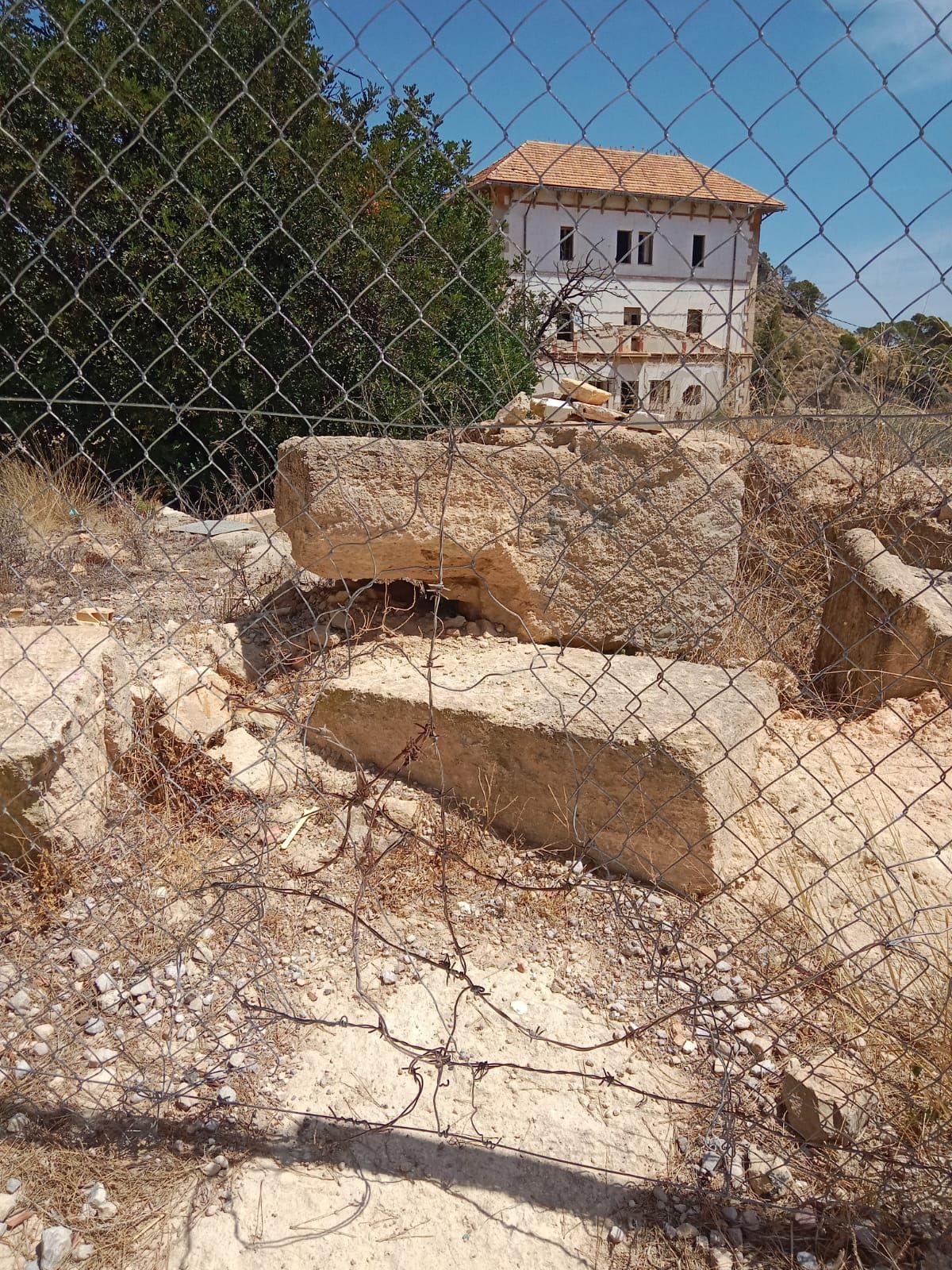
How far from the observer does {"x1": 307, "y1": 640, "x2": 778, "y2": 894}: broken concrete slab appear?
7.71 ft

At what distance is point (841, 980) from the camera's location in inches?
73.4

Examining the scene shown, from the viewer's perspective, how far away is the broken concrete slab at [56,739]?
216cm

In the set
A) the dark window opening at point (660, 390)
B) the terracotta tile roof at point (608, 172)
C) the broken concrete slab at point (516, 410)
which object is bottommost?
the dark window opening at point (660, 390)

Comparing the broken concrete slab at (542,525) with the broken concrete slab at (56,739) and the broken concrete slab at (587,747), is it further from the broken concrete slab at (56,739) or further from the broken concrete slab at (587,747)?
the broken concrete slab at (56,739)

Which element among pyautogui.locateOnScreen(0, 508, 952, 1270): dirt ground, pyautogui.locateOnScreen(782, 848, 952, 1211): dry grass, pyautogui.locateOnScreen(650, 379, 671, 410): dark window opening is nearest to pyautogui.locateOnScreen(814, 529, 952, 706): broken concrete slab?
pyautogui.locateOnScreen(0, 508, 952, 1270): dirt ground

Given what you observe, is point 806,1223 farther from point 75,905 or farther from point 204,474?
point 204,474

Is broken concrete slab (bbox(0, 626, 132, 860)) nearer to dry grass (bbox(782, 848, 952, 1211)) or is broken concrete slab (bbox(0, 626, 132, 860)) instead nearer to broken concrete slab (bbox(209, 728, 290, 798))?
broken concrete slab (bbox(209, 728, 290, 798))

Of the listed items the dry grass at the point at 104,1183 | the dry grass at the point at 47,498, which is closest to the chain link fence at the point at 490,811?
the dry grass at the point at 104,1183

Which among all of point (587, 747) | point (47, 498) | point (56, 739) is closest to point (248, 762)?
point (56, 739)

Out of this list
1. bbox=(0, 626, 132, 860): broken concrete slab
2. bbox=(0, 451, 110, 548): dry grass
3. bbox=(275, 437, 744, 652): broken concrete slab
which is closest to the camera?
bbox=(0, 626, 132, 860): broken concrete slab

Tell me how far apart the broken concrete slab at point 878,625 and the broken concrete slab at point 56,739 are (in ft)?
8.46

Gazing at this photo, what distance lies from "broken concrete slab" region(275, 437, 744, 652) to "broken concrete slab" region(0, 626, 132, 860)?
0.81 metres

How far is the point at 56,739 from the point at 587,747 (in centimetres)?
145

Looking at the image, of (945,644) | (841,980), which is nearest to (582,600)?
(945,644)
